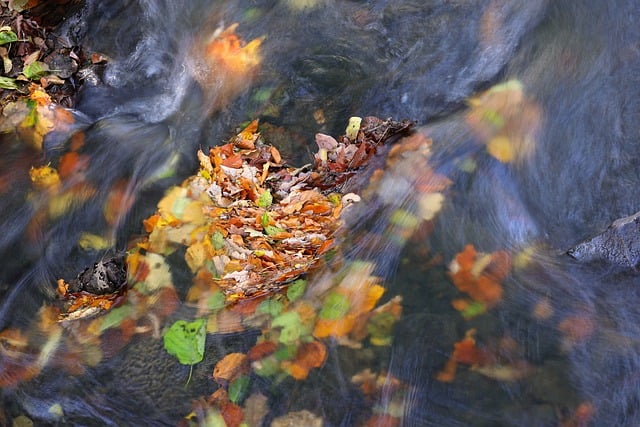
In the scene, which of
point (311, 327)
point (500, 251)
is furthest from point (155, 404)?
point (500, 251)

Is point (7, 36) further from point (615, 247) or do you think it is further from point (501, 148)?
point (615, 247)

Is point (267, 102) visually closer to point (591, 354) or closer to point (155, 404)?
point (155, 404)

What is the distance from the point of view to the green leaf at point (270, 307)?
2.79m

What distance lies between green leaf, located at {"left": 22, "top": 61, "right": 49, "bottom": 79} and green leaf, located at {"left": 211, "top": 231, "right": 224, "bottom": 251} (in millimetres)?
2153

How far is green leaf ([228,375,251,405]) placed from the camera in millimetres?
2623

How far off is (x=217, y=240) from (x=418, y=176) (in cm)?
117

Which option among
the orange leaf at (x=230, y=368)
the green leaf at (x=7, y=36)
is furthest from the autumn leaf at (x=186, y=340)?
the green leaf at (x=7, y=36)

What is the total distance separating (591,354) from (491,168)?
1027 millimetres

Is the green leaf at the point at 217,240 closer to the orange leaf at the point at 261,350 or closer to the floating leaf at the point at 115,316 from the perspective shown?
the floating leaf at the point at 115,316

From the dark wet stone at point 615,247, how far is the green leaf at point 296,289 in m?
1.31

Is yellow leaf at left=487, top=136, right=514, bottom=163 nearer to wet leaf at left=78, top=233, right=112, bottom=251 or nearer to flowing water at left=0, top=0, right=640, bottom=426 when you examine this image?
flowing water at left=0, top=0, right=640, bottom=426

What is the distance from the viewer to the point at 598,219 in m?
2.82

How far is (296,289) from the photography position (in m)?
2.83

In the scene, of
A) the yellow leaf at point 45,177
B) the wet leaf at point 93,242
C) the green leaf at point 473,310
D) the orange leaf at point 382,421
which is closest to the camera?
the orange leaf at point 382,421
